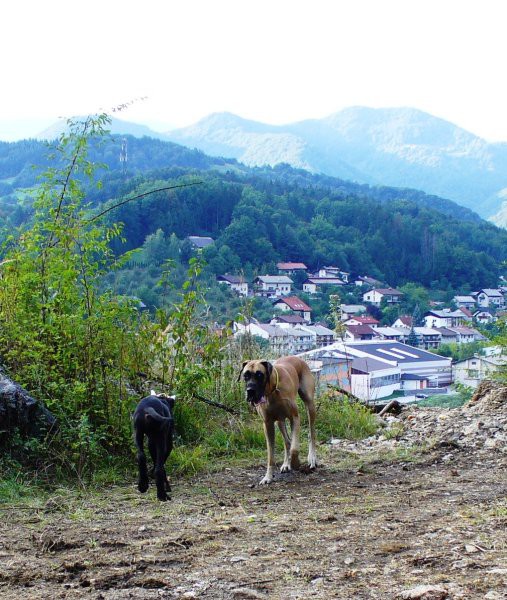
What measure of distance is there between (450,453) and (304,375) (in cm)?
172

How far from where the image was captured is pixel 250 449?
8.02 meters

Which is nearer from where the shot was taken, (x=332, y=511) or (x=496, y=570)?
(x=496, y=570)

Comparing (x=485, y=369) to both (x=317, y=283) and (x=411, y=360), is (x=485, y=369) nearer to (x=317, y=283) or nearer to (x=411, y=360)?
(x=411, y=360)

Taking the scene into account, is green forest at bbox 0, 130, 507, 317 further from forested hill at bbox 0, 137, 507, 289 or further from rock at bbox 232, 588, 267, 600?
rock at bbox 232, 588, 267, 600

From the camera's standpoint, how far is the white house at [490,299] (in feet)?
148

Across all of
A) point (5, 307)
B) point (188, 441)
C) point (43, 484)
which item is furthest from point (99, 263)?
point (43, 484)

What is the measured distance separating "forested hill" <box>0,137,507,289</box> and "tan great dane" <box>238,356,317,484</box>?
1235 inches

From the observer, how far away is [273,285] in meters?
42.9

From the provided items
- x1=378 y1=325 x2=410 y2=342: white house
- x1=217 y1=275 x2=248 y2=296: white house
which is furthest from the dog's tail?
x1=378 y1=325 x2=410 y2=342: white house

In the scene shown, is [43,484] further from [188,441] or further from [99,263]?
[99,263]

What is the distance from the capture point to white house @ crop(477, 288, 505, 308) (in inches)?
1772

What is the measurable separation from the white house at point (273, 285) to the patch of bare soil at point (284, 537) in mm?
32977

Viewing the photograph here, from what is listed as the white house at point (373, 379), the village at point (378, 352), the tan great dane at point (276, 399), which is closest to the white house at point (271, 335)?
the village at point (378, 352)

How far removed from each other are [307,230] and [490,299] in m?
22.5
